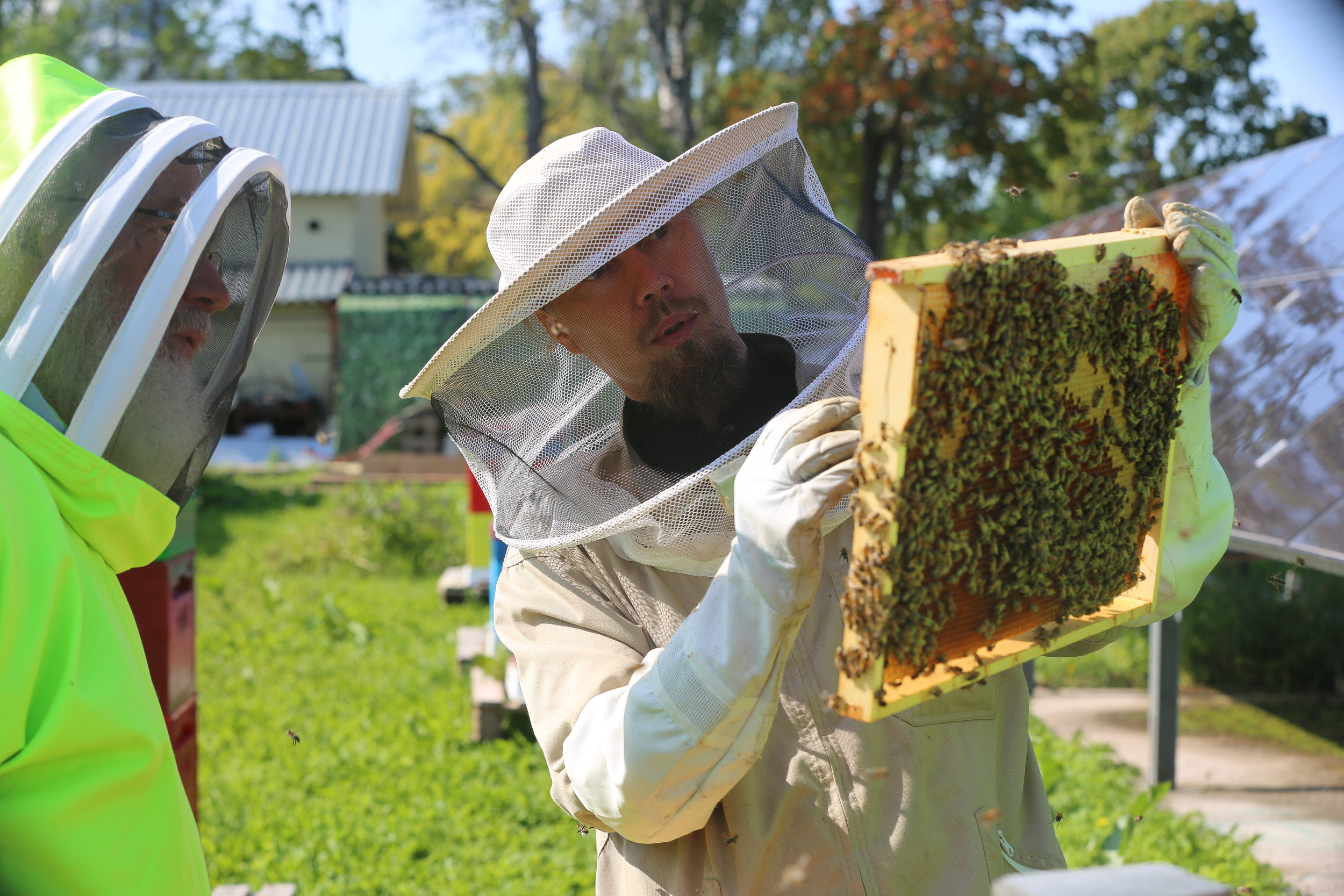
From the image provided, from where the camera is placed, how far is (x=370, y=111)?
21109mm

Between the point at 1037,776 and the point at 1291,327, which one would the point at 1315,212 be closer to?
the point at 1291,327

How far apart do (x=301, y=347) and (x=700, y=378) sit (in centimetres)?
1935

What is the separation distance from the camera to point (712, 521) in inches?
70.6

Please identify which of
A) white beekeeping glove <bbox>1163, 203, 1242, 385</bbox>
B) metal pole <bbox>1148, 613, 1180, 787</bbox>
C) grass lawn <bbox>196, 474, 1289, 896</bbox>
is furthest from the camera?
metal pole <bbox>1148, 613, 1180, 787</bbox>

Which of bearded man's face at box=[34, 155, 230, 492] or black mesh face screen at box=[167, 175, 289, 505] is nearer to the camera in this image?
bearded man's face at box=[34, 155, 230, 492]

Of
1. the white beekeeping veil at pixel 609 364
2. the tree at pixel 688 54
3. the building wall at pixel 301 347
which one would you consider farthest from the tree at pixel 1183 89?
the white beekeeping veil at pixel 609 364

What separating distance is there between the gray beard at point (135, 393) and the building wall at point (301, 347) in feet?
61.7

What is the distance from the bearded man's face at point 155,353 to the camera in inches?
60.2

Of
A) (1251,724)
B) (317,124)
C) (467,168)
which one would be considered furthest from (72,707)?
(467,168)

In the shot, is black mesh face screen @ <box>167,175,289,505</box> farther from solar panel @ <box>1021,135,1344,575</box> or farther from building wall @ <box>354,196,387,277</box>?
building wall @ <box>354,196,387,277</box>

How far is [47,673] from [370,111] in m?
21.8

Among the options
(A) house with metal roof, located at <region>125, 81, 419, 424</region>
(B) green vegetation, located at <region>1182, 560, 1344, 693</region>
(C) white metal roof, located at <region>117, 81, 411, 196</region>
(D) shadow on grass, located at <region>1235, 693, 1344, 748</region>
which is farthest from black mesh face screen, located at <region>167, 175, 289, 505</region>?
(C) white metal roof, located at <region>117, 81, 411, 196</region>

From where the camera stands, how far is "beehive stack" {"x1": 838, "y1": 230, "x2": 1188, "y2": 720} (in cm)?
134

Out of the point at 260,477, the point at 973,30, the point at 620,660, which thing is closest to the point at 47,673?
the point at 620,660
